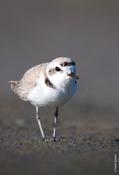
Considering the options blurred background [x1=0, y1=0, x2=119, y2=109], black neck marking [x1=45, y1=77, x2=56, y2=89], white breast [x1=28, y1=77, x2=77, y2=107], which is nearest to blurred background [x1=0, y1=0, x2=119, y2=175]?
blurred background [x1=0, y1=0, x2=119, y2=109]

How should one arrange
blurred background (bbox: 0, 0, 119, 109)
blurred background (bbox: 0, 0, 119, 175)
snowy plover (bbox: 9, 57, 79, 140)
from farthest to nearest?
blurred background (bbox: 0, 0, 119, 109) < snowy plover (bbox: 9, 57, 79, 140) < blurred background (bbox: 0, 0, 119, 175)

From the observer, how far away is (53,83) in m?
9.36

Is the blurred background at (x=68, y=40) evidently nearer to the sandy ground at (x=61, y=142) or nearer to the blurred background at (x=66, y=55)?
the blurred background at (x=66, y=55)

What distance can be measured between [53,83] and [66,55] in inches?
375

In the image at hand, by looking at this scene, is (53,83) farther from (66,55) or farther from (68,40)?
(68,40)

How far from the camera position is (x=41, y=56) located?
1909 centimetres

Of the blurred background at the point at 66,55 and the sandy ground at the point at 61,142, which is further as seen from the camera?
the blurred background at the point at 66,55

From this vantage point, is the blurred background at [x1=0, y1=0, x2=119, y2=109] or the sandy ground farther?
the blurred background at [x1=0, y1=0, x2=119, y2=109]

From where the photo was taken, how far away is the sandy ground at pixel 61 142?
27.3 ft

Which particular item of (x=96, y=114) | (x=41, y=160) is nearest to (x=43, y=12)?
(x=96, y=114)

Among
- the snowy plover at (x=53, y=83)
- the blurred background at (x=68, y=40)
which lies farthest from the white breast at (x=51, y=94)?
the blurred background at (x=68, y=40)

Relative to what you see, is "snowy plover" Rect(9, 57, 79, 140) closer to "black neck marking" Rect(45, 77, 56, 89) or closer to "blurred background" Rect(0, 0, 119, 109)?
"black neck marking" Rect(45, 77, 56, 89)

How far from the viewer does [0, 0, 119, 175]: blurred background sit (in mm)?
8953

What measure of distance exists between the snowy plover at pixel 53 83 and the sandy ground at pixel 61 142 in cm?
52
